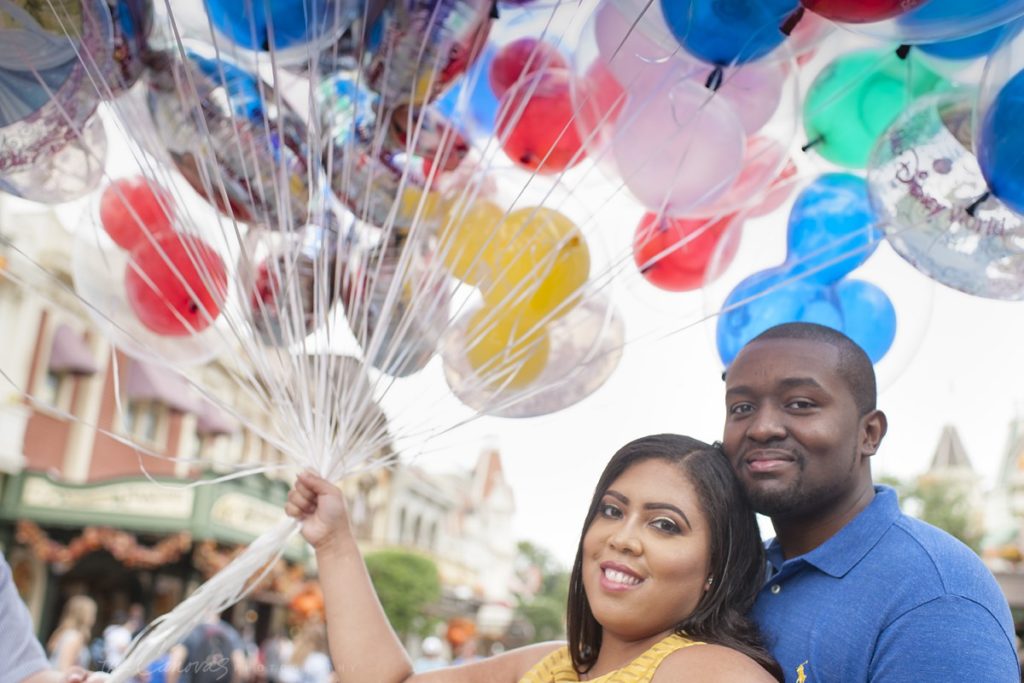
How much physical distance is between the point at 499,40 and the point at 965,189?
1.36 meters

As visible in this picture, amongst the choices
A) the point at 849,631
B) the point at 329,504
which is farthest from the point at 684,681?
the point at 329,504

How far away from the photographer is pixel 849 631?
6.04 feet

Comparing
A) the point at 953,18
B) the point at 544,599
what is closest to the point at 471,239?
the point at 953,18

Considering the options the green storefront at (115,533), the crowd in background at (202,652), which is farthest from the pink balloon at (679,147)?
the green storefront at (115,533)

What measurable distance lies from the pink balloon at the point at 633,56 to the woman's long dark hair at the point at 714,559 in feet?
3.72

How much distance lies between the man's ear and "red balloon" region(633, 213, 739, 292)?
3.40 feet

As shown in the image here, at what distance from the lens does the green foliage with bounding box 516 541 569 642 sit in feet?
170

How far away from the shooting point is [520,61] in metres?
3.05

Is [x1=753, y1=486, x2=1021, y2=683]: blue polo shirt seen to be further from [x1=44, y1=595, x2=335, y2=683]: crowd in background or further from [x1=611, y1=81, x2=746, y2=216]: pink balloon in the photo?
[x1=44, y1=595, x2=335, y2=683]: crowd in background

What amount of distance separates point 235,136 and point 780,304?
1583mm

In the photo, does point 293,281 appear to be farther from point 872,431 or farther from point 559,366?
point 872,431

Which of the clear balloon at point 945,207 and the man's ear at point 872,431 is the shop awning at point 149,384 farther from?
the man's ear at point 872,431

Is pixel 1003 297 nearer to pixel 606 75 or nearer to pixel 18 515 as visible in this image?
pixel 606 75

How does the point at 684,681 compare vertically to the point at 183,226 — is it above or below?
below
